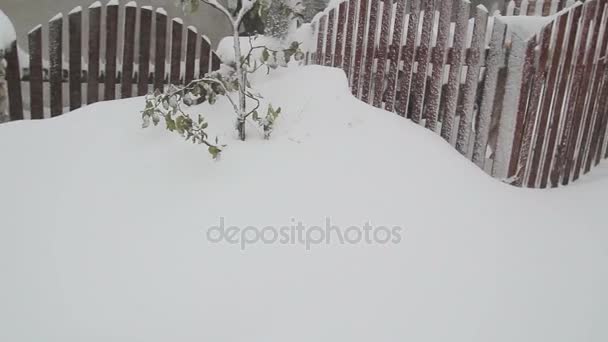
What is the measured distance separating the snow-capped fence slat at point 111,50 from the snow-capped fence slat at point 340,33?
2.02 meters

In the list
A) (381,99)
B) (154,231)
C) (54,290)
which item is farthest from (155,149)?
(381,99)

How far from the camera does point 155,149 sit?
3.13 metres

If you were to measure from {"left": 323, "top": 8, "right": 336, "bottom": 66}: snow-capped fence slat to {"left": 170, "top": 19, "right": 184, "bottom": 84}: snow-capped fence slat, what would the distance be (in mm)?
1390

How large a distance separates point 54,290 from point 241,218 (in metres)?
0.87

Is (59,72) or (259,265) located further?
(59,72)

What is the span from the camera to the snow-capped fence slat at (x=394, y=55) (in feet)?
12.1

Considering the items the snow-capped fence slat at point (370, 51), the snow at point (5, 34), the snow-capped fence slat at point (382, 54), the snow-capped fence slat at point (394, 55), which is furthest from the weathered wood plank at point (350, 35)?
the snow at point (5, 34)

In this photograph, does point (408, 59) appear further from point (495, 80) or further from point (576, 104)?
point (576, 104)

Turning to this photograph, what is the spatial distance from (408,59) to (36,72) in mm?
3192

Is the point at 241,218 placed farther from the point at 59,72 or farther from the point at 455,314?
the point at 59,72

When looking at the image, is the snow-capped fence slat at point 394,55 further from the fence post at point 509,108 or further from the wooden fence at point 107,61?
the wooden fence at point 107,61

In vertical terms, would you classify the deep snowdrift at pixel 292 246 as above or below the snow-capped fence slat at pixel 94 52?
below

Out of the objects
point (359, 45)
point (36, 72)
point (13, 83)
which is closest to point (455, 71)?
point (359, 45)

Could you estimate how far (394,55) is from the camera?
12.4ft
